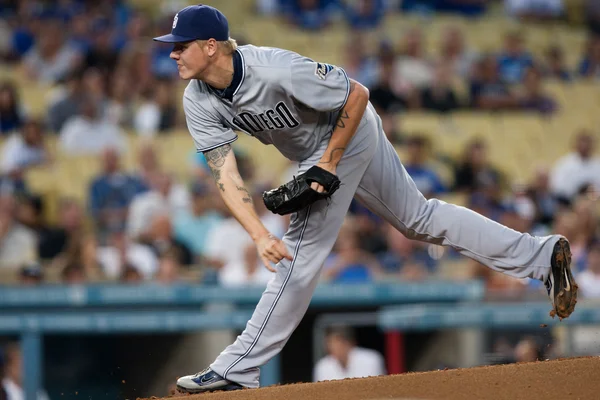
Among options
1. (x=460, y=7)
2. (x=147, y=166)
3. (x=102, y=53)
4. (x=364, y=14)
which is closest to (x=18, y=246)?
(x=147, y=166)

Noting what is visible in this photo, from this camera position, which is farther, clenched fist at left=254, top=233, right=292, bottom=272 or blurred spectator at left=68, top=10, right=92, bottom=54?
blurred spectator at left=68, top=10, right=92, bottom=54

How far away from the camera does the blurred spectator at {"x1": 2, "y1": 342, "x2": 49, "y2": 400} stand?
18.1 feet

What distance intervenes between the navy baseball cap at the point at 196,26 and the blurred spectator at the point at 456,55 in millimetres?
7669

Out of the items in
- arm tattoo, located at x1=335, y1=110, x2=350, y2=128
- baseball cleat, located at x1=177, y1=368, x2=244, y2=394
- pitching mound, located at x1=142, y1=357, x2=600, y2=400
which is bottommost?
baseball cleat, located at x1=177, y1=368, x2=244, y2=394

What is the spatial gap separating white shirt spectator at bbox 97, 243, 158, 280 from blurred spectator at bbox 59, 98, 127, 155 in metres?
2.15

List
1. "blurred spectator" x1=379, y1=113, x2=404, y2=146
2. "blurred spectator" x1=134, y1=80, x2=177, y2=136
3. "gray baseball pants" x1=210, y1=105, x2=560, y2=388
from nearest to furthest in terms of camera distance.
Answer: "gray baseball pants" x1=210, y1=105, x2=560, y2=388
"blurred spectator" x1=379, y1=113, x2=404, y2=146
"blurred spectator" x1=134, y1=80, x2=177, y2=136

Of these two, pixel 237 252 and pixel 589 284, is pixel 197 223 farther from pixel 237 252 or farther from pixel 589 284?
pixel 589 284

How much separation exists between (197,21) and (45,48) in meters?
7.58

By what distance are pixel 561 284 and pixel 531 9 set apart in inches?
385

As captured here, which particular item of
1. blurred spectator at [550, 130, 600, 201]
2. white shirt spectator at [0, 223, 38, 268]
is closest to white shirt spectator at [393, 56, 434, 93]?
blurred spectator at [550, 130, 600, 201]

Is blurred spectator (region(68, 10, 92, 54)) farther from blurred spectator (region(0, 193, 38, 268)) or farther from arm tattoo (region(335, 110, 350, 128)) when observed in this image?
arm tattoo (region(335, 110, 350, 128))

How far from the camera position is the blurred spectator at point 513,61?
11479 millimetres

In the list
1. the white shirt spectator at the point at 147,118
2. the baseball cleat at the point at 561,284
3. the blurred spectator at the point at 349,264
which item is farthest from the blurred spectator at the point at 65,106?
the baseball cleat at the point at 561,284

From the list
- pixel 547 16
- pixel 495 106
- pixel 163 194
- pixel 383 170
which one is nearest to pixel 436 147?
pixel 495 106
